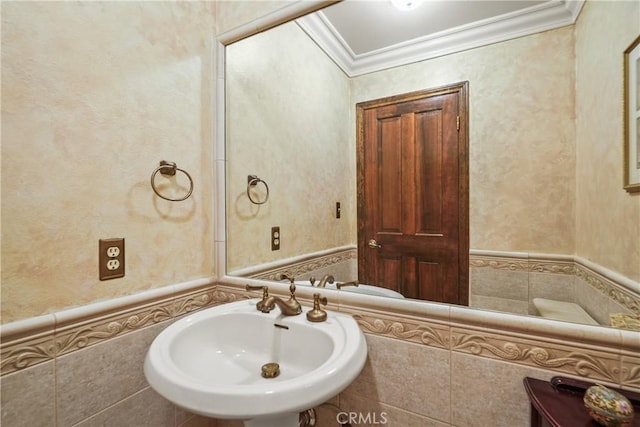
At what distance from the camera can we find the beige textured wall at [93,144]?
66cm

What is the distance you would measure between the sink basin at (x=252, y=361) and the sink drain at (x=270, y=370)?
12mm

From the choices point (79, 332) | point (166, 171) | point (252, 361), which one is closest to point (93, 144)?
→ point (166, 171)

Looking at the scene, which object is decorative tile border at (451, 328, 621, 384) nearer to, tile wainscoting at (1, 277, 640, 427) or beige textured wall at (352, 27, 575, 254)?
tile wainscoting at (1, 277, 640, 427)

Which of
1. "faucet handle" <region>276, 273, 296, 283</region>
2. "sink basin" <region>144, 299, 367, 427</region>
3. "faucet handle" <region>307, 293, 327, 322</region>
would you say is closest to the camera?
"sink basin" <region>144, 299, 367, 427</region>

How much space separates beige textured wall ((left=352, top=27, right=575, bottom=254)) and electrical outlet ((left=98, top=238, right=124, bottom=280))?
1088 mm

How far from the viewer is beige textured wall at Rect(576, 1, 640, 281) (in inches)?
23.5

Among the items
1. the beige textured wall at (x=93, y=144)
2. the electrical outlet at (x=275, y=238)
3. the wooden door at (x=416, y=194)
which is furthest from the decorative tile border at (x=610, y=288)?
the beige textured wall at (x=93, y=144)

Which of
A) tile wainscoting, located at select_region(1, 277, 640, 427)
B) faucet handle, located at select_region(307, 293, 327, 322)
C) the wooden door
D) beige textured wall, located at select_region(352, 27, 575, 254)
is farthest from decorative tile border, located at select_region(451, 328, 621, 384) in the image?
faucet handle, located at select_region(307, 293, 327, 322)

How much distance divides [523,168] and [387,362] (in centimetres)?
69

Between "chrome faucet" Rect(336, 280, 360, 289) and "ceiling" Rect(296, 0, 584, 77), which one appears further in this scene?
"chrome faucet" Rect(336, 280, 360, 289)

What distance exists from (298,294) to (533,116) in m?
0.90

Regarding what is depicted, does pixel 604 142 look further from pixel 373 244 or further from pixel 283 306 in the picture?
pixel 283 306

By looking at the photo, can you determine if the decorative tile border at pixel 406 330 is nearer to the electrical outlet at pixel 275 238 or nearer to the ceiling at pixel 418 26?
the electrical outlet at pixel 275 238

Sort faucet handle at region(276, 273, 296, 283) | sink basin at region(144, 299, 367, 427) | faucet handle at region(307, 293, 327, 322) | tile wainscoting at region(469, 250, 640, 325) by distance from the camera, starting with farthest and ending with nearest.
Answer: faucet handle at region(276, 273, 296, 283) < faucet handle at region(307, 293, 327, 322) < tile wainscoting at region(469, 250, 640, 325) < sink basin at region(144, 299, 367, 427)
